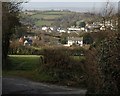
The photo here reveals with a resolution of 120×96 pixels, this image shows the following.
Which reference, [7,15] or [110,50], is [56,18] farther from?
[110,50]

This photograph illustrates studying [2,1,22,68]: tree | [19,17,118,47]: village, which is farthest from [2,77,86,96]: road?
[19,17,118,47]: village

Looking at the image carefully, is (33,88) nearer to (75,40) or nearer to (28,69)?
(28,69)

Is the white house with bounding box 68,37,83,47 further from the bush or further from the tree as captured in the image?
the tree

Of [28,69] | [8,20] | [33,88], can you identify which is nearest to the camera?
[33,88]

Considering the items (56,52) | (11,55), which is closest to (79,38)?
(56,52)

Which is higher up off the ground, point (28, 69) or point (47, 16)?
point (47, 16)

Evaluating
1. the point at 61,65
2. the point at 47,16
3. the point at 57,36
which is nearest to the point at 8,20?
the point at 47,16

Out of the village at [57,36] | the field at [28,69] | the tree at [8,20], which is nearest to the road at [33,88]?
the field at [28,69]
